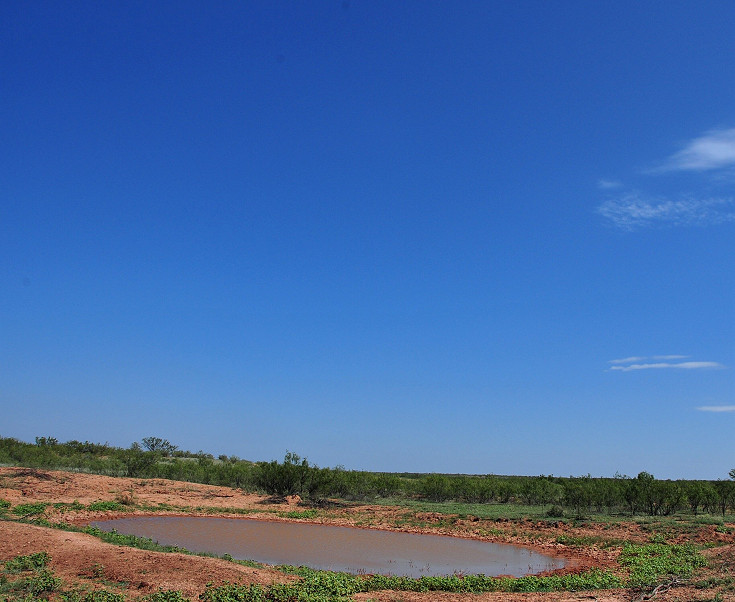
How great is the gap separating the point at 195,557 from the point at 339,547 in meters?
7.85

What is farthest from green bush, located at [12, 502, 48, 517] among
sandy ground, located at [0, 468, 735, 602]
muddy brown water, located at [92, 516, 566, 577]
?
muddy brown water, located at [92, 516, 566, 577]

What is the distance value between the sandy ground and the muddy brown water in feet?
5.53

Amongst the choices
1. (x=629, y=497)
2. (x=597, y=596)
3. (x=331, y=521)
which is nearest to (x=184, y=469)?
(x=331, y=521)

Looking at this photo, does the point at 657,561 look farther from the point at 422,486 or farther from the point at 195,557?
the point at 422,486

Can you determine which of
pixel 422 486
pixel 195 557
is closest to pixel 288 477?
pixel 422 486

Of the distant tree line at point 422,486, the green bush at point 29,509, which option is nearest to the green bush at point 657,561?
the distant tree line at point 422,486

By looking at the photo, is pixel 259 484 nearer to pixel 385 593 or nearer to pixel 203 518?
pixel 203 518

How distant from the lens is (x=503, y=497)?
41688 millimetres

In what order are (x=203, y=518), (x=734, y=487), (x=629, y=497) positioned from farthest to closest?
1. (x=734, y=487)
2. (x=629, y=497)
3. (x=203, y=518)

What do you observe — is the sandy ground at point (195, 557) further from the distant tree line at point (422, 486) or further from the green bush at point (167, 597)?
the distant tree line at point (422, 486)

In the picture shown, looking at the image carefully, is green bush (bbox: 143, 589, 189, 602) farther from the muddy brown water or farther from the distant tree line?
the distant tree line

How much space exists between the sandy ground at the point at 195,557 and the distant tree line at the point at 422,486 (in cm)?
334

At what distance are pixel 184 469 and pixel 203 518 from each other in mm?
17025

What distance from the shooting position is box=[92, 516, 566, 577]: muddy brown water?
17.1 m
